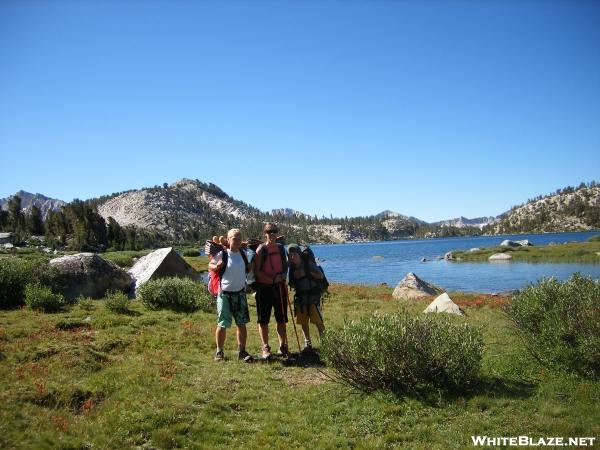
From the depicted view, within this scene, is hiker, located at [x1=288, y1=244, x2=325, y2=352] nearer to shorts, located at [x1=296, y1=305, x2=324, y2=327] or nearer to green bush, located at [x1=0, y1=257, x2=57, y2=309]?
shorts, located at [x1=296, y1=305, x2=324, y2=327]

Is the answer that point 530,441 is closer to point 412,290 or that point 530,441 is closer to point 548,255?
point 412,290

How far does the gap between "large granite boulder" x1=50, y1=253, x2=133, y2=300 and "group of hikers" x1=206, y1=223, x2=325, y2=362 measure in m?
12.4

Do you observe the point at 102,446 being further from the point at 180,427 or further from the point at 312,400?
the point at 312,400

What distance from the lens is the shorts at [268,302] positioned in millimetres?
11250

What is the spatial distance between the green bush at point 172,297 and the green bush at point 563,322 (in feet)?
44.0

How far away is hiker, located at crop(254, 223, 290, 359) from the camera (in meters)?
11.2

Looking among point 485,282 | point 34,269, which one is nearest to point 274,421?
point 34,269

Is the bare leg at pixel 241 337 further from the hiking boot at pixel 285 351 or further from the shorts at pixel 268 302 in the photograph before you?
the hiking boot at pixel 285 351

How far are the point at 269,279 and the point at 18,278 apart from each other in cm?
1338

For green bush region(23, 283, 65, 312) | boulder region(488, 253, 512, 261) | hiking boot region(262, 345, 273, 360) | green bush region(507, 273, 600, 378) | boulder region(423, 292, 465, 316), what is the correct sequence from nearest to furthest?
green bush region(507, 273, 600, 378) → hiking boot region(262, 345, 273, 360) → green bush region(23, 283, 65, 312) → boulder region(423, 292, 465, 316) → boulder region(488, 253, 512, 261)

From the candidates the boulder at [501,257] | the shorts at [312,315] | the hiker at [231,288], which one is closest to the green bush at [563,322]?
the shorts at [312,315]

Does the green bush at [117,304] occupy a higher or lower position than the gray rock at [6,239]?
lower

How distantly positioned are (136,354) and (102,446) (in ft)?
17.0

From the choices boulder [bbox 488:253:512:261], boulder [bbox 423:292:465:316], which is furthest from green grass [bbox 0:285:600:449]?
boulder [bbox 488:253:512:261]
